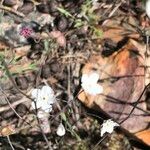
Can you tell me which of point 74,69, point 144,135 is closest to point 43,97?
point 74,69

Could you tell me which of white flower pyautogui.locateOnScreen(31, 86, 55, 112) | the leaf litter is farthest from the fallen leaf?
white flower pyautogui.locateOnScreen(31, 86, 55, 112)

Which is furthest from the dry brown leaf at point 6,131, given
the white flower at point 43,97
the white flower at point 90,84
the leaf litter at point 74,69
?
the white flower at point 90,84

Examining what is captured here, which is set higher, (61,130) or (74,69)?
(74,69)

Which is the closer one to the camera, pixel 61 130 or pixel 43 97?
pixel 43 97

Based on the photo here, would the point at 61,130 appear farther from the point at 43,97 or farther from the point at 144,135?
the point at 144,135

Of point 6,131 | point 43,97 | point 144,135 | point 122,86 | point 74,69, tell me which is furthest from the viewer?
point 74,69

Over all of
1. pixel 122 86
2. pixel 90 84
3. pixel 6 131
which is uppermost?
pixel 90 84

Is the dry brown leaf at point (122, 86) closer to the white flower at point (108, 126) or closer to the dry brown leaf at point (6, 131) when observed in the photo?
the white flower at point (108, 126)

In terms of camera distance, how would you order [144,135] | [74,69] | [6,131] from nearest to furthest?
[6,131] → [144,135] → [74,69]
